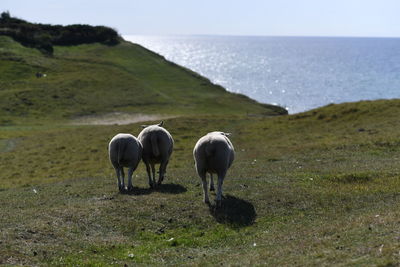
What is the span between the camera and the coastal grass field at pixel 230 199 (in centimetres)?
1430

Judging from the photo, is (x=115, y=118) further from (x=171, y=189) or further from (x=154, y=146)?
(x=171, y=189)

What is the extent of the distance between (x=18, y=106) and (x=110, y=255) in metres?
72.9

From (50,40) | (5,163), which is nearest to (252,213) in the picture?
(5,163)

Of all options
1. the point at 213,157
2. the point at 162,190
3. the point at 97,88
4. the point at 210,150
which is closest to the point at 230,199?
the point at 213,157

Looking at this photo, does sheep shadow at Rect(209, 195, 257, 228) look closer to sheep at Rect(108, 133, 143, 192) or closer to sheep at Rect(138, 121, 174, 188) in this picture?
sheep at Rect(138, 121, 174, 188)

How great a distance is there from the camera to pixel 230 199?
69.6 feet

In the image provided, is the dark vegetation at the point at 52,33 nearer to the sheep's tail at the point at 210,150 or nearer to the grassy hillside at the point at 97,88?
the grassy hillside at the point at 97,88

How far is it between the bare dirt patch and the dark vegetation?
54427mm

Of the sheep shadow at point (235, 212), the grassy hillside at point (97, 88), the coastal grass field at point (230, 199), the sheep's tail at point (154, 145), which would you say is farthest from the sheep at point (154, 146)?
the grassy hillside at point (97, 88)

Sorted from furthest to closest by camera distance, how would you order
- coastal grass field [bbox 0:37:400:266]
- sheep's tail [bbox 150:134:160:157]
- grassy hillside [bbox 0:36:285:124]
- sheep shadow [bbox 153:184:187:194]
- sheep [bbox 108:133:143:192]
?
grassy hillside [bbox 0:36:285:124] < sheep's tail [bbox 150:134:160:157] < sheep [bbox 108:133:143:192] < sheep shadow [bbox 153:184:187:194] < coastal grass field [bbox 0:37:400:266]

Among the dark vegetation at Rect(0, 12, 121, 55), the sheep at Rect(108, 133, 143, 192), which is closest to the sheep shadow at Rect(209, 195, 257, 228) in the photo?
the sheep at Rect(108, 133, 143, 192)

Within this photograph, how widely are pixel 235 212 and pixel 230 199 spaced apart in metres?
1.76

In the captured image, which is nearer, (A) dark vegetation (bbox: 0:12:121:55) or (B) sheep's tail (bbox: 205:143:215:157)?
(B) sheep's tail (bbox: 205:143:215:157)

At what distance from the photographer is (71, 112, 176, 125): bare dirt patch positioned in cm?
7875
